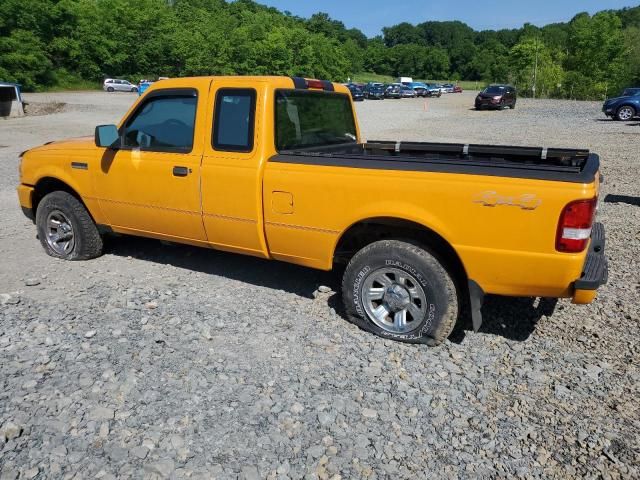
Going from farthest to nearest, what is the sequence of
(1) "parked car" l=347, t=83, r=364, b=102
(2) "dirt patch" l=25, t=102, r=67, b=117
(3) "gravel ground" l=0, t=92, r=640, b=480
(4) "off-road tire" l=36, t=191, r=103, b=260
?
(1) "parked car" l=347, t=83, r=364, b=102, (2) "dirt patch" l=25, t=102, r=67, b=117, (4) "off-road tire" l=36, t=191, r=103, b=260, (3) "gravel ground" l=0, t=92, r=640, b=480

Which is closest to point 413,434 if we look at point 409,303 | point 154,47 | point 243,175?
point 409,303

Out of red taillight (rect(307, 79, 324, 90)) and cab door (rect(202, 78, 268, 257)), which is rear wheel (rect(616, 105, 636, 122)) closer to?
red taillight (rect(307, 79, 324, 90))

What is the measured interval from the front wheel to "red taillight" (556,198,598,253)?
2.67 ft

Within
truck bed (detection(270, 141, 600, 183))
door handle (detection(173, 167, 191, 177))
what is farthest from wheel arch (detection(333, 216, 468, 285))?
door handle (detection(173, 167, 191, 177))

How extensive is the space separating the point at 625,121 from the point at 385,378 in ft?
89.4

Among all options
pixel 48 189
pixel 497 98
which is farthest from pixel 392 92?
pixel 48 189

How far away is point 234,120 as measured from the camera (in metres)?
4.38

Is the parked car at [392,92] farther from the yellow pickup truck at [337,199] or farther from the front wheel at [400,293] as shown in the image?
the front wheel at [400,293]

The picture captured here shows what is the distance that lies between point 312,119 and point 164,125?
4.40 feet

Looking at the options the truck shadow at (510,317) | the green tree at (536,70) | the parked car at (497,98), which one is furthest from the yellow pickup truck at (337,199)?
the green tree at (536,70)

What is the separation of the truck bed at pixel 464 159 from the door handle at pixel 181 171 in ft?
2.80

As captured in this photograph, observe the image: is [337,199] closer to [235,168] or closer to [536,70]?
[235,168]

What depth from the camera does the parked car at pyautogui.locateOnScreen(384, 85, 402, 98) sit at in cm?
5384

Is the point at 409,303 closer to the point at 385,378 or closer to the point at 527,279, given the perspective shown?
the point at 385,378
